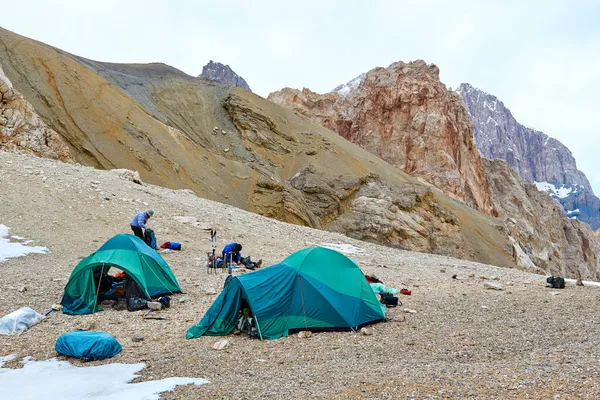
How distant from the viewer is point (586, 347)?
26.3ft

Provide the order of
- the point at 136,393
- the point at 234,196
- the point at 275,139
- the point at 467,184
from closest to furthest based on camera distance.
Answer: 1. the point at 136,393
2. the point at 234,196
3. the point at 275,139
4. the point at 467,184

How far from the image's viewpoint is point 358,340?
9.73 meters

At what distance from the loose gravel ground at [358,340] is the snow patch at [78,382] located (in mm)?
287

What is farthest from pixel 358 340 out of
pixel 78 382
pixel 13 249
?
pixel 13 249

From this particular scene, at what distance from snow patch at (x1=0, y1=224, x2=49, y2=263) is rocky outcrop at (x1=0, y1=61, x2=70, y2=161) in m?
16.3

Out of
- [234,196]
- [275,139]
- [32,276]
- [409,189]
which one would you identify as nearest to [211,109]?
[275,139]

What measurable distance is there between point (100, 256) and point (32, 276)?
359 centimetres

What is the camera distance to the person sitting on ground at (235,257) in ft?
57.2

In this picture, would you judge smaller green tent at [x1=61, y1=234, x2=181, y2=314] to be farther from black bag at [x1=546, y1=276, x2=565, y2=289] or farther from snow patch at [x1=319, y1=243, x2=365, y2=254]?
snow patch at [x1=319, y1=243, x2=365, y2=254]

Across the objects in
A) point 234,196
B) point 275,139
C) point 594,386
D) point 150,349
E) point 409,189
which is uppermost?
point 275,139

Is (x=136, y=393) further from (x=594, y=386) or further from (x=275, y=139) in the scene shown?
(x=275, y=139)

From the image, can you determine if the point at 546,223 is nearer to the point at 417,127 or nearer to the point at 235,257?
the point at 417,127

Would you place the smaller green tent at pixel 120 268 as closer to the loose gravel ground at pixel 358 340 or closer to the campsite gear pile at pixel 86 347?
the loose gravel ground at pixel 358 340

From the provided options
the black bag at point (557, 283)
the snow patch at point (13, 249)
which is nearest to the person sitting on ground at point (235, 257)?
the snow patch at point (13, 249)
